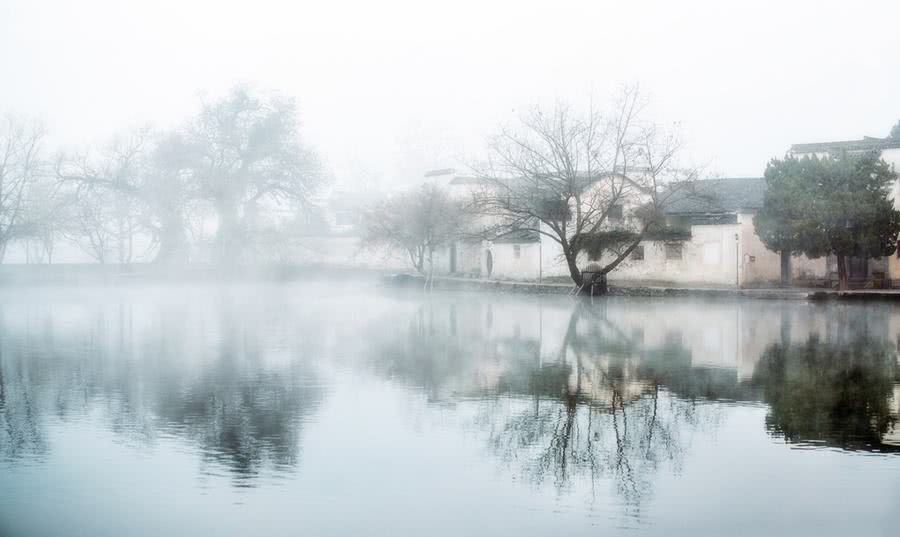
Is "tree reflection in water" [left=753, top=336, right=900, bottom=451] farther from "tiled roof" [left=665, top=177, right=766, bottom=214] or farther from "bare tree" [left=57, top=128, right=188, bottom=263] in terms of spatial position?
"bare tree" [left=57, top=128, right=188, bottom=263]

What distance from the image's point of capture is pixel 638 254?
44875 mm

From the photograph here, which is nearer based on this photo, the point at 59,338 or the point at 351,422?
the point at 351,422

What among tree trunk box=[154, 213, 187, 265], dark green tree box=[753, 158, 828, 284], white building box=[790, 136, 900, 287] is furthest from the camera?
tree trunk box=[154, 213, 187, 265]

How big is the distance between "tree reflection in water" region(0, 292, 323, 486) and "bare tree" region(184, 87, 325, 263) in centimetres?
3231

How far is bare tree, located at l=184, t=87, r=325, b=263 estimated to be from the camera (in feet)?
175

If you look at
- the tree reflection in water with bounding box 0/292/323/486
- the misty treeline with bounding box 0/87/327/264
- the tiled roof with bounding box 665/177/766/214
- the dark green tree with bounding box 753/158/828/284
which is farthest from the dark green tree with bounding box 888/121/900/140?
the tree reflection in water with bounding box 0/292/323/486

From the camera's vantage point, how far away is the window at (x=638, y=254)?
147 feet

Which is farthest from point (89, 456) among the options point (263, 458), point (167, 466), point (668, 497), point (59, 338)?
point (59, 338)

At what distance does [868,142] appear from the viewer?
145 feet

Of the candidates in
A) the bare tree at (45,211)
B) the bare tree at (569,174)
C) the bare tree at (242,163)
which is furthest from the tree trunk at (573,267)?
the bare tree at (45,211)

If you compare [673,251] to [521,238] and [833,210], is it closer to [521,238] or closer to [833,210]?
[521,238]

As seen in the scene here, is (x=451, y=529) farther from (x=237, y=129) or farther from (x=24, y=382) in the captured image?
(x=237, y=129)

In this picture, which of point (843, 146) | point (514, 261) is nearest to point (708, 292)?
point (843, 146)

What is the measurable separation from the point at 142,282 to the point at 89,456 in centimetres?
4753
